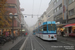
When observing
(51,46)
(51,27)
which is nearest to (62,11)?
(51,27)

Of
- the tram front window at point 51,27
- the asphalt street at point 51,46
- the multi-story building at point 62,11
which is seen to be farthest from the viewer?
the multi-story building at point 62,11

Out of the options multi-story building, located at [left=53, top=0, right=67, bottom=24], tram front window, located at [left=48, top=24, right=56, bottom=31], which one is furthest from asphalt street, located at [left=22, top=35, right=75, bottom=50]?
multi-story building, located at [left=53, top=0, right=67, bottom=24]

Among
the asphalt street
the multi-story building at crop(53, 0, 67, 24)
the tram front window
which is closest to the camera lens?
the asphalt street

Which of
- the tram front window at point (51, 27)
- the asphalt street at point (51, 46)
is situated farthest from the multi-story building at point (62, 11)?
the asphalt street at point (51, 46)

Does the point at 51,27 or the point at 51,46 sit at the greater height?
the point at 51,27

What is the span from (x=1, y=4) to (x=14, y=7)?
28.8 meters

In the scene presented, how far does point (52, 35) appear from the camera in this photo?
55.6ft

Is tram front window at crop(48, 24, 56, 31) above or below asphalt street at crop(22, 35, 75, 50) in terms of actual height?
above

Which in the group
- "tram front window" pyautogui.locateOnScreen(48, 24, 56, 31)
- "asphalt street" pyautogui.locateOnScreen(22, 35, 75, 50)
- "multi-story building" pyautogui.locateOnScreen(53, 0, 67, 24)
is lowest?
"asphalt street" pyautogui.locateOnScreen(22, 35, 75, 50)

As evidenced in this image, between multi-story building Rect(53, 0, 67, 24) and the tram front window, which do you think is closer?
the tram front window

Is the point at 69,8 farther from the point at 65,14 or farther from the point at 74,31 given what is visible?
the point at 74,31

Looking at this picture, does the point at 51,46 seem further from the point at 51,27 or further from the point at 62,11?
the point at 62,11

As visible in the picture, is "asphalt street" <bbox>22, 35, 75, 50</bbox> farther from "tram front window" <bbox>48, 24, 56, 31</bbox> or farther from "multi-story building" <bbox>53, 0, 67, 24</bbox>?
"multi-story building" <bbox>53, 0, 67, 24</bbox>

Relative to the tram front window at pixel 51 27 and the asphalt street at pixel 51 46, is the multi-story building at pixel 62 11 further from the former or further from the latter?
the asphalt street at pixel 51 46
